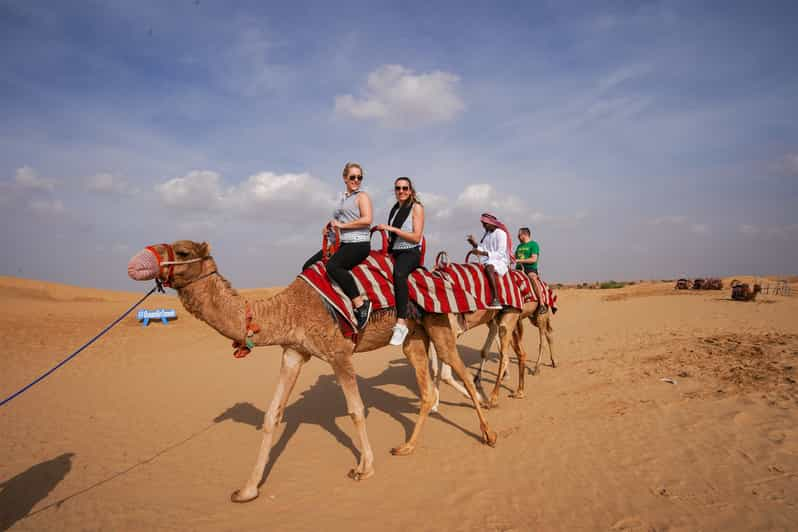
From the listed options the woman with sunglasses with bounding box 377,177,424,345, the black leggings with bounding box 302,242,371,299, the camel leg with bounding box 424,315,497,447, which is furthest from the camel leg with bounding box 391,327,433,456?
the black leggings with bounding box 302,242,371,299

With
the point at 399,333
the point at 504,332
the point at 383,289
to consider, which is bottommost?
the point at 504,332

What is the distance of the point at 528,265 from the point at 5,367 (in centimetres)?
1359

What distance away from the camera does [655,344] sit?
36.1ft

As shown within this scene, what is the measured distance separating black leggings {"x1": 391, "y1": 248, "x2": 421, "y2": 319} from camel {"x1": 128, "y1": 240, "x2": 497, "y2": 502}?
0.22m

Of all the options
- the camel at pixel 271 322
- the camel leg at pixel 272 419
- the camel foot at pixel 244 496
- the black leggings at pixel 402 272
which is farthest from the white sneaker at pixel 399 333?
the camel foot at pixel 244 496

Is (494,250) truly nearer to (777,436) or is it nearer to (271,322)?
(271,322)

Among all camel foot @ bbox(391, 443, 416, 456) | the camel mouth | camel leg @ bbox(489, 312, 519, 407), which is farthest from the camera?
camel leg @ bbox(489, 312, 519, 407)

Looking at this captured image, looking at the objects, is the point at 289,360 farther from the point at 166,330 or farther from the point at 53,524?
the point at 166,330

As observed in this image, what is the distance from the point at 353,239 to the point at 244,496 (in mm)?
3009

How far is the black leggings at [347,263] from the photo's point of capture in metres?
4.45

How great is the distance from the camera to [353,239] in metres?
4.61

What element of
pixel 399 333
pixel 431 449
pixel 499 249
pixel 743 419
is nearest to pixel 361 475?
pixel 431 449

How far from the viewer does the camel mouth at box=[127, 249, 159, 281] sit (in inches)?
137

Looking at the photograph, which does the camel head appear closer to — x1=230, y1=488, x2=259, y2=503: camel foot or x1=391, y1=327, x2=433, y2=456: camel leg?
x1=230, y1=488, x2=259, y2=503: camel foot
